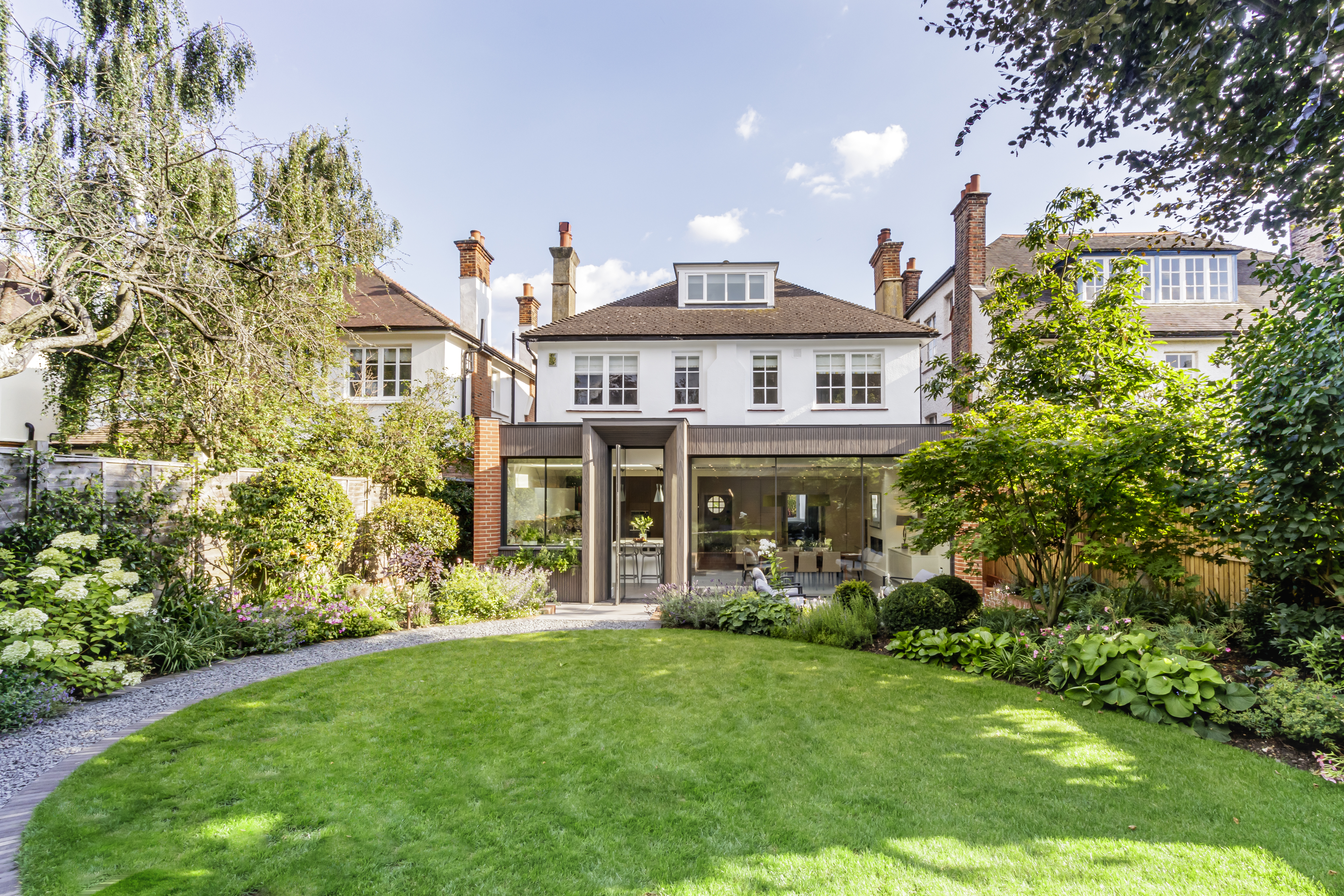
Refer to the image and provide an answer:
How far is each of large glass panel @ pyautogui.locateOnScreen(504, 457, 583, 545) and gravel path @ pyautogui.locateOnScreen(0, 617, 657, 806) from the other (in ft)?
8.71

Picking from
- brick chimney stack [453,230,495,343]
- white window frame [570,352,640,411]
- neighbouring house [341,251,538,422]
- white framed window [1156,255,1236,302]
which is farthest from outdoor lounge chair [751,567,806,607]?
white framed window [1156,255,1236,302]

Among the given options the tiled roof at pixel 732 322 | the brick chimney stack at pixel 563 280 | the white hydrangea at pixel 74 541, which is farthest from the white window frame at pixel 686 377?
the white hydrangea at pixel 74 541

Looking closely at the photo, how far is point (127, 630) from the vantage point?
662 cm

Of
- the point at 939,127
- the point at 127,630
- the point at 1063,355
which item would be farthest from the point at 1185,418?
the point at 127,630

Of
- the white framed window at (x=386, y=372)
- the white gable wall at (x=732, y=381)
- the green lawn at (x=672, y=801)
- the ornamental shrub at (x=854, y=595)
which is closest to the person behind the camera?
the green lawn at (x=672, y=801)

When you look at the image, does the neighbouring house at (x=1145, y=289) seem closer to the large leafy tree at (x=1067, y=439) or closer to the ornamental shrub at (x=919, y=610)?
the large leafy tree at (x=1067, y=439)

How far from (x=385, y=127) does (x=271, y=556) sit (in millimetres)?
7681

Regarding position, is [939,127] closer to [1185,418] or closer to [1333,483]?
[1185,418]

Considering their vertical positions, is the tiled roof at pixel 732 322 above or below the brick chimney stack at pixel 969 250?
below

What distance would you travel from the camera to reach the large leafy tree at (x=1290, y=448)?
209 inches

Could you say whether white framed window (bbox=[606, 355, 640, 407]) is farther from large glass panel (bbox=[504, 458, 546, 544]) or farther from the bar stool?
the bar stool

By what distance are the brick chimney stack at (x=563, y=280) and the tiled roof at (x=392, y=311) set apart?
9.39 feet

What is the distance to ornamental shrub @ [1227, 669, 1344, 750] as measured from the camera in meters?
4.64

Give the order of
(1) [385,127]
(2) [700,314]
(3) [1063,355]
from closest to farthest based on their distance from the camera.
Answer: (3) [1063,355], (1) [385,127], (2) [700,314]
